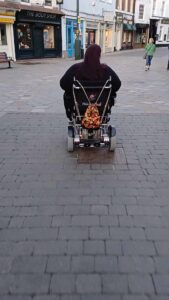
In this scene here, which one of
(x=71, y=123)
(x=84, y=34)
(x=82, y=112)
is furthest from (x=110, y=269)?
(x=84, y=34)

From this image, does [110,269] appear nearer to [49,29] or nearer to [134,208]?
[134,208]

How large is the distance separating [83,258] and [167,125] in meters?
4.50

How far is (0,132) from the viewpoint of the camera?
5973 millimetres

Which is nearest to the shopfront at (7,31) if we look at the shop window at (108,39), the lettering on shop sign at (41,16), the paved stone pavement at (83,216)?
the lettering on shop sign at (41,16)

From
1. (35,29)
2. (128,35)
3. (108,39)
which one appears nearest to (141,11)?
(128,35)

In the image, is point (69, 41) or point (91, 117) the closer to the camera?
point (91, 117)

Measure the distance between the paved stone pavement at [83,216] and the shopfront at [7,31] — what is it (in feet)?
49.6

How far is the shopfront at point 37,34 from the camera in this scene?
21.0 meters

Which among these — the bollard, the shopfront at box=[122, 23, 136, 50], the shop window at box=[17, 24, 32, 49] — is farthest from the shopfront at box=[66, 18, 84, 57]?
the shopfront at box=[122, 23, 136, 50]

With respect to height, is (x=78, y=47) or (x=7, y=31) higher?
(x=7, y=31)

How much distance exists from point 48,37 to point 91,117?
21611 millimetres

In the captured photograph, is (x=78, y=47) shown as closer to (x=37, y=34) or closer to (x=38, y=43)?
(x=38, y=43)

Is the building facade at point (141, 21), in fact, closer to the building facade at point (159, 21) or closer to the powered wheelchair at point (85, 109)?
the building facade at point (159, 21)

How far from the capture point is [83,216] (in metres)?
3.21
